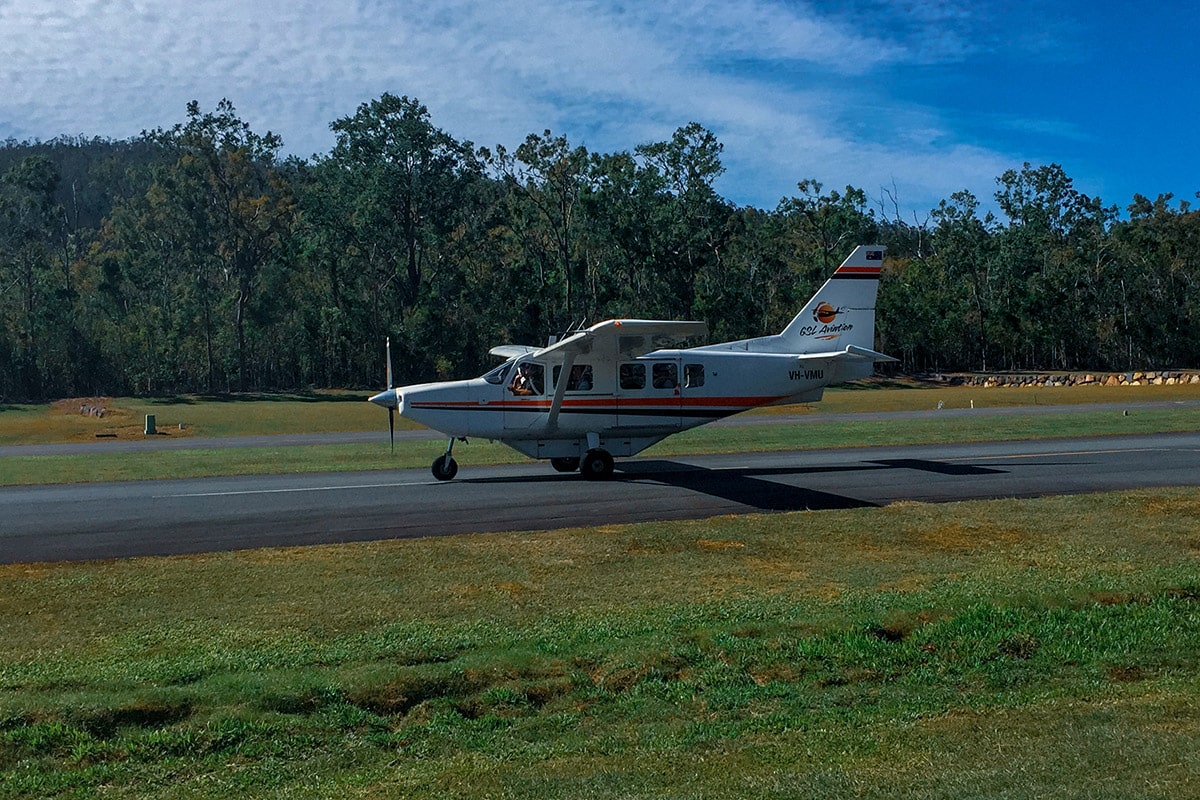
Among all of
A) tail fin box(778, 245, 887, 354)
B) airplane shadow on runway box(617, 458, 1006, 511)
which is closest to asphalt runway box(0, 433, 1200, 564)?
airplane shadow on runway box(617, 458, 1006, 511)

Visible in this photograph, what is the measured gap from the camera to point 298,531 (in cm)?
1565

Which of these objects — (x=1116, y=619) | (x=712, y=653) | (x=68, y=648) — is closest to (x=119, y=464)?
(x=68, y=648)

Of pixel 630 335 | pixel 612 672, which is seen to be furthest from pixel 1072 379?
pixel 612 672

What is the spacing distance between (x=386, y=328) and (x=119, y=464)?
43722 millimetres

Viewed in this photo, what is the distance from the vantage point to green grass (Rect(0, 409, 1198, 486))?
25.5 meters

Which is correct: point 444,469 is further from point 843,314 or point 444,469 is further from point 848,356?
point 843,314

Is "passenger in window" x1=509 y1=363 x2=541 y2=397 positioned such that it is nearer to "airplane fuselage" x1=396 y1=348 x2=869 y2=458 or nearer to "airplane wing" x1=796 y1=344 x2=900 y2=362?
"airplane fuselage" x1=396 y1=348 x2=869 y2=458

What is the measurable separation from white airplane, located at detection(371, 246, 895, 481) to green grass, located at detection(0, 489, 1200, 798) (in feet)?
28.1

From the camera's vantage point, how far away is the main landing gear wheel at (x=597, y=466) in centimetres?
2202

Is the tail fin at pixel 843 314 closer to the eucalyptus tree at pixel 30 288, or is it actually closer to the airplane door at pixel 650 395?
the airplane door at pixel 650 395

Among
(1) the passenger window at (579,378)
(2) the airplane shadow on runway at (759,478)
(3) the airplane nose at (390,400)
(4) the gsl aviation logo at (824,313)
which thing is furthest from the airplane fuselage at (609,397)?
(4) the gsl aviation logo at (824,313)

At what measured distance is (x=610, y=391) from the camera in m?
22.9

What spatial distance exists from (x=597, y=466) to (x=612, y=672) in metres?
13.5

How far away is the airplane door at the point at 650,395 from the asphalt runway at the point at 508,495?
3.58 ft
